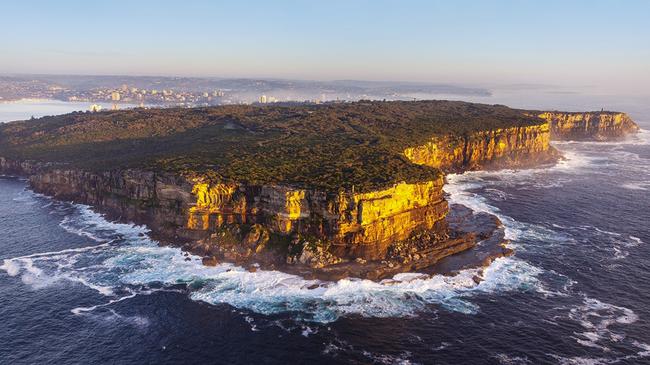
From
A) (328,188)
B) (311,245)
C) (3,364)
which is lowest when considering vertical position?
(3,364)

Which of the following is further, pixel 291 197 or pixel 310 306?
pixel 291 197

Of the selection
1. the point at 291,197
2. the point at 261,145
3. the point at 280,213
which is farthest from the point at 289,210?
the point at 261,145

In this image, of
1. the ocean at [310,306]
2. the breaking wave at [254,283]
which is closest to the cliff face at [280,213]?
the ocean at [310,306]

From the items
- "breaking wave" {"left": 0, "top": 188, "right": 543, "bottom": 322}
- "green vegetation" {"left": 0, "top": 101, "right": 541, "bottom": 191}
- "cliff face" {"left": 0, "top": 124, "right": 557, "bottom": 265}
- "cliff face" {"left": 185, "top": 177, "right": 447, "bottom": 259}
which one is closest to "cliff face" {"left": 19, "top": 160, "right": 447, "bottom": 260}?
"cliff face" {"left": 185, "top": 177, "right": 447, "bottom": 259}

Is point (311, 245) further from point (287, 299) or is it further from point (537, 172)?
point (537, 172)

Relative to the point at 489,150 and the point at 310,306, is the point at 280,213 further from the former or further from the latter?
the point at 489,150

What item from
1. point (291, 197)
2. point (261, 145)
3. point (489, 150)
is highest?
point (261, 145)

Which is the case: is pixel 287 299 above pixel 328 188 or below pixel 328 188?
below

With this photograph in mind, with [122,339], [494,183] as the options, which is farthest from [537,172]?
[122,339]
